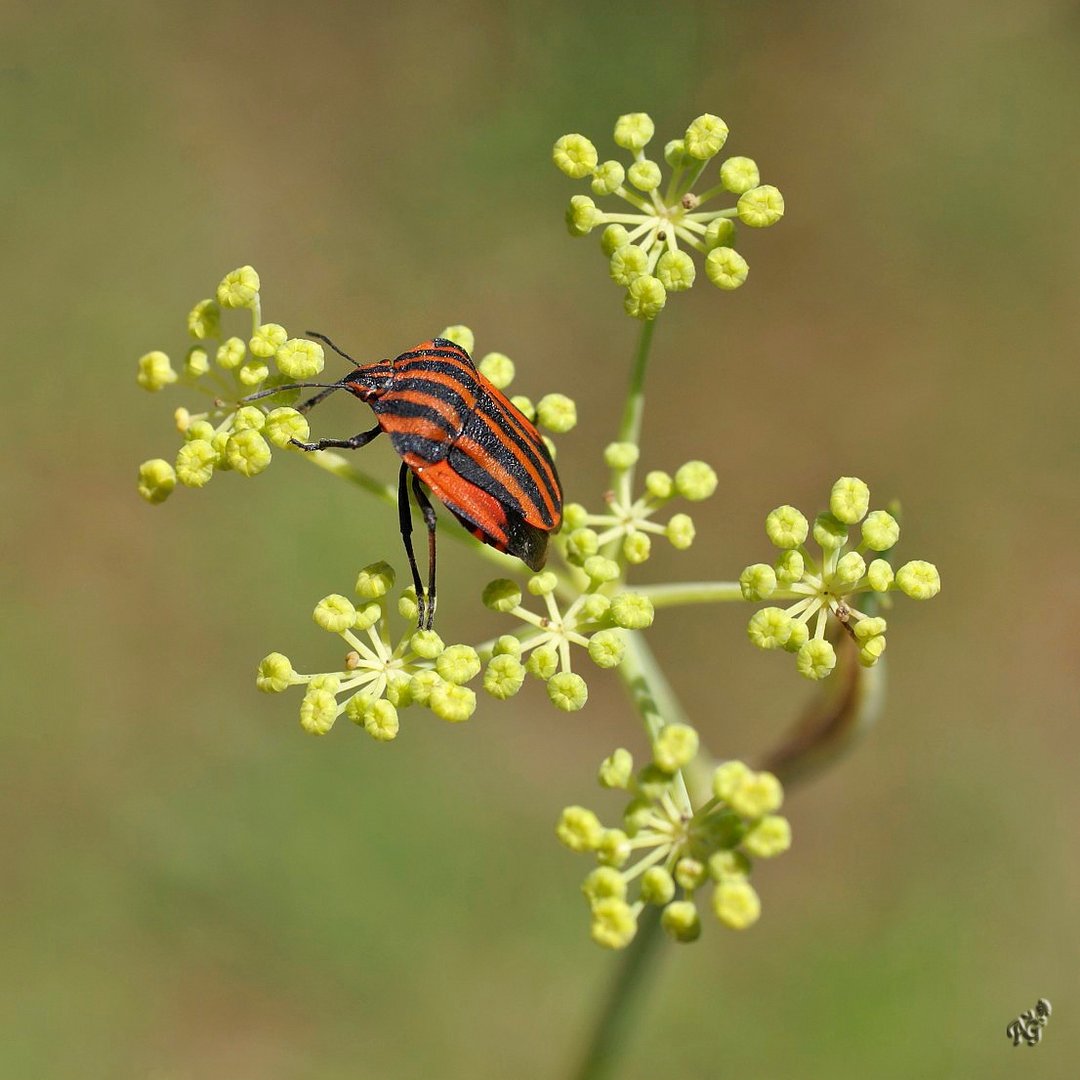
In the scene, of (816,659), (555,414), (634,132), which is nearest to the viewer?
(816,659)

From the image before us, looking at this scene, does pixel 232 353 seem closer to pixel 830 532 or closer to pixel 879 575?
pixel 830 532

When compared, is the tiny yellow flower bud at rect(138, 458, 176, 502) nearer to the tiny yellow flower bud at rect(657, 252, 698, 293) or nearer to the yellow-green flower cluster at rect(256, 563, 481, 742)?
the yellow-green flower cluster at rect(256, 563, 481, 742)

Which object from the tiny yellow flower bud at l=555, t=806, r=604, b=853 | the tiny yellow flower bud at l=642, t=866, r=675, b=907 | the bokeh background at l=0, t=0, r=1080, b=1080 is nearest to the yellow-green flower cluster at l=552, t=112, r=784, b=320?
the tiny yellow flower bud at l=555, t=806, r=604, b=853

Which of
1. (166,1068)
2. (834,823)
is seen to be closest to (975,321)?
(834,823)

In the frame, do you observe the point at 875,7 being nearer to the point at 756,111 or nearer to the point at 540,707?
Result: the point at 756,111

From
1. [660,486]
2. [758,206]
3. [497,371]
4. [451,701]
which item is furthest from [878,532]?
[497,371]

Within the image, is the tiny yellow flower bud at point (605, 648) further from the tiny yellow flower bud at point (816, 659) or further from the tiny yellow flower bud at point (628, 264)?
the tiny yellow flower bud at point (628, 264)
